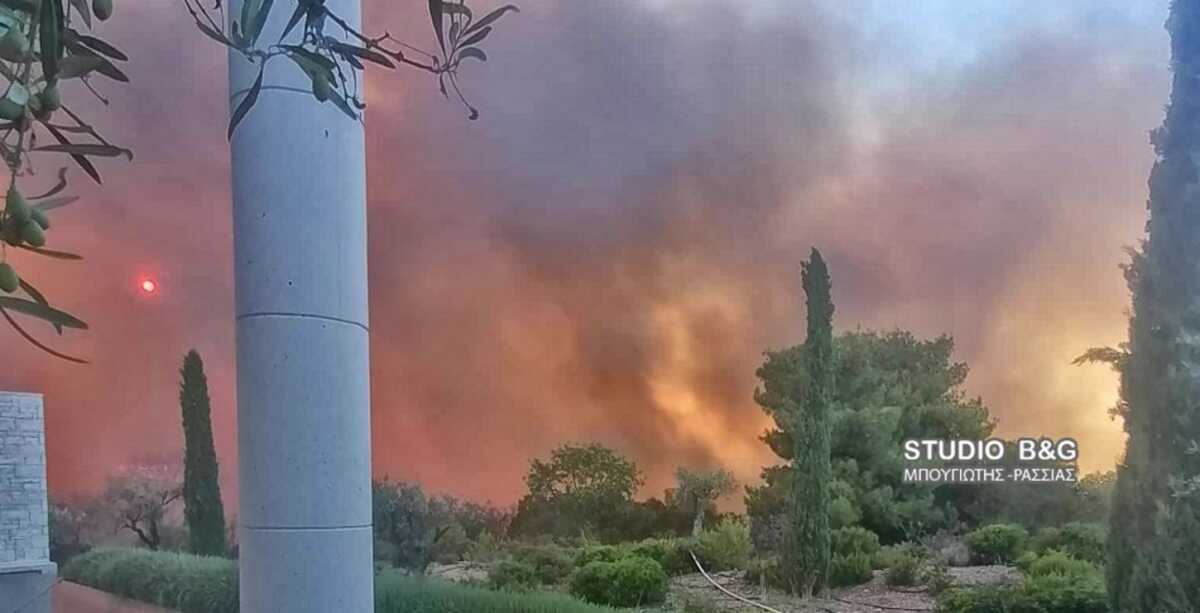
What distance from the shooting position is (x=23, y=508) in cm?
261

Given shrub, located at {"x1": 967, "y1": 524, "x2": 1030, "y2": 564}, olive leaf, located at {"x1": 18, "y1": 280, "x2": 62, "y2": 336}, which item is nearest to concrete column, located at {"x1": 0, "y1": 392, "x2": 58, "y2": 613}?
olive leaf, located at {"x1": 18, "y1": 280, "x2": 62, "y2": 336}

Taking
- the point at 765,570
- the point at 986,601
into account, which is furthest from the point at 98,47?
the point at 986,601

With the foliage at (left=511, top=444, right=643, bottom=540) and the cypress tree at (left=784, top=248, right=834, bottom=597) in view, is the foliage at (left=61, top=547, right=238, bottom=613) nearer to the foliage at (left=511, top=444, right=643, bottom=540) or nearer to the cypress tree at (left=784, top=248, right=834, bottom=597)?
the foliage at (left=511, top=444, right=643, bottom=540)

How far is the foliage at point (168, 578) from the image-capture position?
2.77 m

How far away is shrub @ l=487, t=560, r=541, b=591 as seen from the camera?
294 centimetres

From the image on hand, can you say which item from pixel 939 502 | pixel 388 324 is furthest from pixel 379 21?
pixel 939 502

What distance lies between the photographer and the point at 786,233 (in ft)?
9.53

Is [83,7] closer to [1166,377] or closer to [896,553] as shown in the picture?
[896,553]

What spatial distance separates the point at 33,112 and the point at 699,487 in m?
2.58

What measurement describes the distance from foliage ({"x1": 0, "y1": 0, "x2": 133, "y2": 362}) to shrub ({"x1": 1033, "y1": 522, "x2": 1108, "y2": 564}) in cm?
303

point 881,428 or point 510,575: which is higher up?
point 881,428

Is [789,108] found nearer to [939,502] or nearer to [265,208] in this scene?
[939,502]

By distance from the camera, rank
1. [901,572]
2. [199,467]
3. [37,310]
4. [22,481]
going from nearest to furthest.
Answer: [37,310], [22,481], [199,467], [901,572]

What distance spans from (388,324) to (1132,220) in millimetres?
2337
